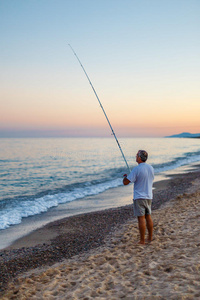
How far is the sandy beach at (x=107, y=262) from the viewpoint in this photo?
11.9ft

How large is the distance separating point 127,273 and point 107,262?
67cm

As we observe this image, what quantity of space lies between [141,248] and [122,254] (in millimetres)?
432

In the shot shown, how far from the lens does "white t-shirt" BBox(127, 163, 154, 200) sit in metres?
5.11

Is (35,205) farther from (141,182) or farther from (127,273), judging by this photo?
(127,273)

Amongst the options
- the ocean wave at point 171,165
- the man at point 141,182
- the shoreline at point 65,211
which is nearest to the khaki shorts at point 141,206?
the man at point 141,182

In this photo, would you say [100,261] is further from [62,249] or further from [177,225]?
[177,225]

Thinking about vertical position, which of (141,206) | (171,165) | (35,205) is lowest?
(171,165)

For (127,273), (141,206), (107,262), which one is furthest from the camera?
(141,206)

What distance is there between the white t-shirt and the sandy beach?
1057 mm

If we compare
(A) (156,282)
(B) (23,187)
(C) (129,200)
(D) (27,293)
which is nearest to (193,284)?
(A) (156,282)

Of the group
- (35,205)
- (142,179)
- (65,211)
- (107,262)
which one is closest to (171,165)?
(35,205)

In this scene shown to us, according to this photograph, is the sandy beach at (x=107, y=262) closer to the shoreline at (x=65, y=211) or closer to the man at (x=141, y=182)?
the shoreline at (x=65, y=211)

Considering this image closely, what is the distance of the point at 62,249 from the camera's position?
5.92 m

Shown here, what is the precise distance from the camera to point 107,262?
15.5 feet
